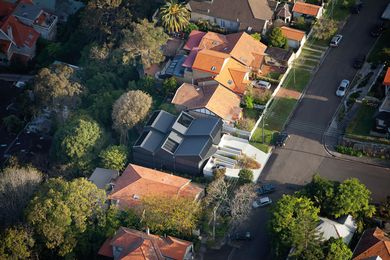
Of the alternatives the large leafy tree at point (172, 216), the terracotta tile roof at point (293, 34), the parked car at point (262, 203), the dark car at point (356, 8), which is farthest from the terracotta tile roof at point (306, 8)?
the large leafy tree at point (172, 216)

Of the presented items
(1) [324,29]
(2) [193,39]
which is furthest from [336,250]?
(2) [193,39]

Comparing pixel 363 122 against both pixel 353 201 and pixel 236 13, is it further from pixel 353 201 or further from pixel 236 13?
pixel 236 13

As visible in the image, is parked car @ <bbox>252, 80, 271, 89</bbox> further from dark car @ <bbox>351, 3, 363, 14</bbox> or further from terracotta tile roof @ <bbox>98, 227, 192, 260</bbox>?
terracotta tile roof @ <bbox>98, 227, 192, 260</bbox>

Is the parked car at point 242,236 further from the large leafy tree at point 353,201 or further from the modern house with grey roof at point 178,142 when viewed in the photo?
the modern house with grey roof at point 178,142

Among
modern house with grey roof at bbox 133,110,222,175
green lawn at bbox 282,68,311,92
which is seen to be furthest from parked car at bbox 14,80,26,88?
green lawn at bbox 282,68,311,92

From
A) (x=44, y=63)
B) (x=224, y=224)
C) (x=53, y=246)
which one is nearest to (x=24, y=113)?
(x=44, y=63)

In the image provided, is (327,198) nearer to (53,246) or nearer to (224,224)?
(224,224)
